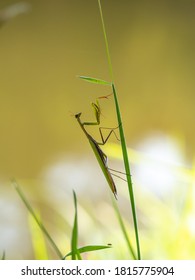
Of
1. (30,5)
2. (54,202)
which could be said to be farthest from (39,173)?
(30,5)

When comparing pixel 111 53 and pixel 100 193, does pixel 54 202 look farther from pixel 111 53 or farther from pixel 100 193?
pixel 111 53

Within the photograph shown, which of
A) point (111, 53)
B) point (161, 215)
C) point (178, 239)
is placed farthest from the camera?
point (111, 53)

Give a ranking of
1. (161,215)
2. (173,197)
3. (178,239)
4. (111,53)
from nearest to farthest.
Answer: (178,239) → (161,215) → (173,197) → (111,53)

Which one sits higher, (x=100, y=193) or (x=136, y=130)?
(x=136, y=130)

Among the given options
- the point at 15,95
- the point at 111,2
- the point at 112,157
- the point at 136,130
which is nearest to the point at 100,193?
the point at 112,157

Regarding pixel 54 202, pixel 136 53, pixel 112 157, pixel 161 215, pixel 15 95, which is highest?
pixel 136 53

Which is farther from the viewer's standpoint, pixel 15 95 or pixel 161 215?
pixel 15 95
